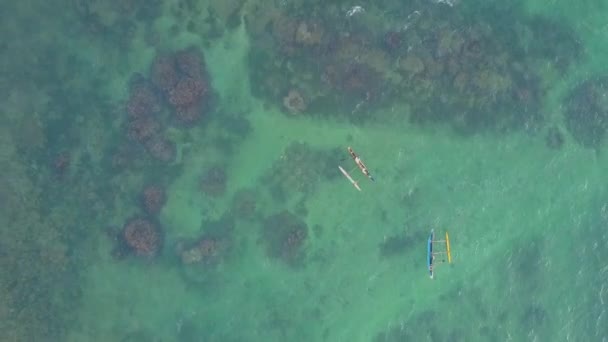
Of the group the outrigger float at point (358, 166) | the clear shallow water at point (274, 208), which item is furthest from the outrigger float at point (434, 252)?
the outrigger float at point (358, 166)

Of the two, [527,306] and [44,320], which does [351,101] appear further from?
[44,320]

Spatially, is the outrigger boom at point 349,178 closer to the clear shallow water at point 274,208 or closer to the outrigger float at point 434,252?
the clear shallow water at point 274,208

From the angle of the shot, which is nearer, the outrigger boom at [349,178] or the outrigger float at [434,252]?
the outrigger boom at [349,178]

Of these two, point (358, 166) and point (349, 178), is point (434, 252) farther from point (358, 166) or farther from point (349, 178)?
point (358, 166)

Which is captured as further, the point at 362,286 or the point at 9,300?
the point at 362,286

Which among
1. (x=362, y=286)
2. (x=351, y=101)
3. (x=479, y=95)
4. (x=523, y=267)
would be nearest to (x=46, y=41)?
(x=351, y=101)

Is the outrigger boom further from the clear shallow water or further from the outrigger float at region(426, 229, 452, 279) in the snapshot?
the outrigger float at region(426, 229, 452, 279)

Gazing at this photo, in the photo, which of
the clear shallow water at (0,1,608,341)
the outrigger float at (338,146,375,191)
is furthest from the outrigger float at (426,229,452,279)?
the outrigger float at (338,146,375,191)
